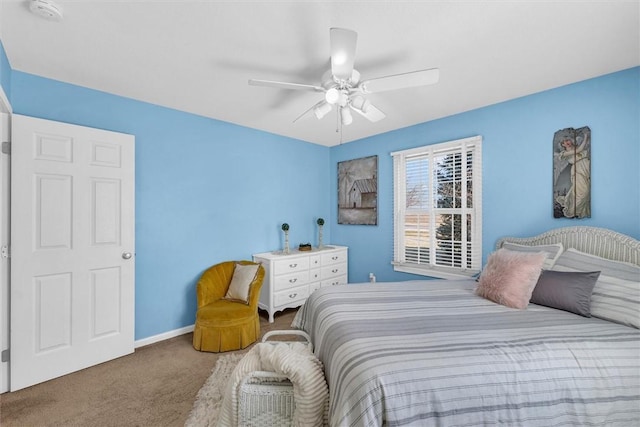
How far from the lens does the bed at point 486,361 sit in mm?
1149

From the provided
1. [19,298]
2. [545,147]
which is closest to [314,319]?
[19,298]

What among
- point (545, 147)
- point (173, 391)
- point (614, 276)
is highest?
point (545, 147)

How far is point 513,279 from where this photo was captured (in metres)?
2.03

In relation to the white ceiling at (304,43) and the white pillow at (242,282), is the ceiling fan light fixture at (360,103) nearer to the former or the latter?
the white ceiling at (304,43)

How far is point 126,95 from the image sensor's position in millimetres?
2678

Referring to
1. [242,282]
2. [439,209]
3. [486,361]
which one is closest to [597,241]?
[439,209]

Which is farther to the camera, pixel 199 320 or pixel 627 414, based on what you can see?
pixel 199 320

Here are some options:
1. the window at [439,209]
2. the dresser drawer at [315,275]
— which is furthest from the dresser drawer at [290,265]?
the window at [439,209]

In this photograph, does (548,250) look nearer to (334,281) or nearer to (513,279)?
(513,279)

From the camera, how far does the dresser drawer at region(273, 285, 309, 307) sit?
3471 mm

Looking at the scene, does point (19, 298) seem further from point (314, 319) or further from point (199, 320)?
point (314, 319)

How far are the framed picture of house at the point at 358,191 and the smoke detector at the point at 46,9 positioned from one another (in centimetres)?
346

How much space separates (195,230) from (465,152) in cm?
327

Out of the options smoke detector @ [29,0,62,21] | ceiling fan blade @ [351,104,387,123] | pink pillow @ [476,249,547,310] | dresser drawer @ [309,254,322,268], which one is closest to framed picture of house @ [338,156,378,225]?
dresser drawer @ [309,254,322,268]
